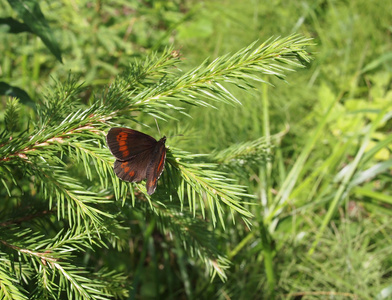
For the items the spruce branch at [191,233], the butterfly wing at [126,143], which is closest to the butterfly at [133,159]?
the butterfly wing at [126,143]

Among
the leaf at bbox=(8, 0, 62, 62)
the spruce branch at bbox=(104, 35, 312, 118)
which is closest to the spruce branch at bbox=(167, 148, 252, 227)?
the spruce branch at bbox=(104, 35, 312, 118)

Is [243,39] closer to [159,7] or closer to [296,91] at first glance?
[296,91]

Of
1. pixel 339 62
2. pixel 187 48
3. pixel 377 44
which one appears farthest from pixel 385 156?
pixel 187 48

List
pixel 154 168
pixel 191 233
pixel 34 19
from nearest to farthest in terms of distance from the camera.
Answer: pixel 154 168 → pixel 191 233 → pixel 34 19

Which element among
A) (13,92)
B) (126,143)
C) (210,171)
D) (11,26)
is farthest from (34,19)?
(210,171)

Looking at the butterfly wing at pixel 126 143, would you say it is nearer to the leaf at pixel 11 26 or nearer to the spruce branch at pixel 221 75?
the spruce branch at pixel 221 75

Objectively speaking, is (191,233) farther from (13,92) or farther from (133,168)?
(13,92)
